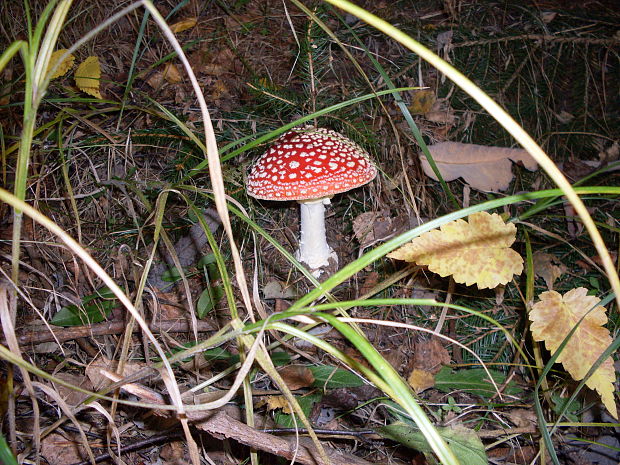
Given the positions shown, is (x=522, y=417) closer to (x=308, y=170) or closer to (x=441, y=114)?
(x=308, y=170)

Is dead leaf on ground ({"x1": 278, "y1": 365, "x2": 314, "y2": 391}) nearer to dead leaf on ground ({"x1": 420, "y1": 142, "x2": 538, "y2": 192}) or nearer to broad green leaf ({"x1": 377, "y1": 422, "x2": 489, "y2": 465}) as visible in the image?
broad green leaf ({"x1": 377, "y1": 422, "x2": 489, "y2": 465})

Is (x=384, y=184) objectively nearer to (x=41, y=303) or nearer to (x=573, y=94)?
(x=573, y=94)

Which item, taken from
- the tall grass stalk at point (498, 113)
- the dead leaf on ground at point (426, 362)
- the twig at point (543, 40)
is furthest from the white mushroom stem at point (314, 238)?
the tall grass stalk at point (498, 113)

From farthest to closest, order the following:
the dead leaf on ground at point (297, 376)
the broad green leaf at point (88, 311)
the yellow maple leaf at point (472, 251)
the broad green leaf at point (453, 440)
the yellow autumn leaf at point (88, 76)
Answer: the yellow autumn leaf at point (88, 76) → the broad green leaf at point (88, 311) → the dead leaf on ground at point (297, 376) → the yellow maple leaf at point (472, 251) → the broad green leaf at point (453, 440)

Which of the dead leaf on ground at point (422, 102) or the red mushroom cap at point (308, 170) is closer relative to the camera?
the red mushroom cap at point (308, 170)

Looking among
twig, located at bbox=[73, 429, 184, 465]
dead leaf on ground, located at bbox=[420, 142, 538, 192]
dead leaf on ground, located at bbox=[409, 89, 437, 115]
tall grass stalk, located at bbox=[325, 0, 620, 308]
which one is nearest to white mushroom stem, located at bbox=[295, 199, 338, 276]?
dead leaf on ground, located at bbox=[420, 142, 538, 192]

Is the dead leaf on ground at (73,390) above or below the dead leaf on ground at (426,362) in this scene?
above

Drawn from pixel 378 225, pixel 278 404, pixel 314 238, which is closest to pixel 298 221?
pixel 314 238

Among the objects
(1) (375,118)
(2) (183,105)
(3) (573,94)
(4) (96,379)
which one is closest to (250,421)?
(4) (96,379)

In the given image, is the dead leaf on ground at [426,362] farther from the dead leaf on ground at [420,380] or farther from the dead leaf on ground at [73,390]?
the dead leaf on ground at [73,390]
